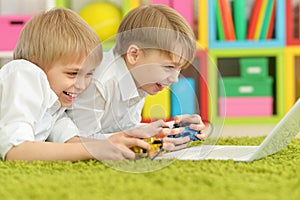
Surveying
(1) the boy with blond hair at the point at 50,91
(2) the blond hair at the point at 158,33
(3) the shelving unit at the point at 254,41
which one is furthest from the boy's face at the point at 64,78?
(3) the shelving unit at the point at 254,41

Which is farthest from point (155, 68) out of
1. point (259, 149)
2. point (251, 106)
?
point (251, 106)

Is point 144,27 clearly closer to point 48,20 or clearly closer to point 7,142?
point 48,20

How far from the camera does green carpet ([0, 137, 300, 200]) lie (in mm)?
827

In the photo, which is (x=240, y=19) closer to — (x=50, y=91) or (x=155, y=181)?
(x=50, y=91)

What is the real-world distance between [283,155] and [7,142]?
56 cm

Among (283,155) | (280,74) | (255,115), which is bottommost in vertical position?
(255,115)


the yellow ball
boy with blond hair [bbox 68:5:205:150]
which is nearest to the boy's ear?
boy with blond hair [bbox 68:5:205:150]

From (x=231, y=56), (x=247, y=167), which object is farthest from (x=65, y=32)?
(x=231, y=56)

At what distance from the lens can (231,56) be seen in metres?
2.62

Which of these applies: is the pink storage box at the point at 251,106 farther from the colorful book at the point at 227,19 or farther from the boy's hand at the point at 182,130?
the boy's hand at the point at 182,130

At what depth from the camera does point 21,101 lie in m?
1.19

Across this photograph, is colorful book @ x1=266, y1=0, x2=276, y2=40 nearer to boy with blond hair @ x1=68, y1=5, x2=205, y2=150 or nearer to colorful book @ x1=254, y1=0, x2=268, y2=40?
colorful book @ x1=254, y1=0, x2=268, y2=40

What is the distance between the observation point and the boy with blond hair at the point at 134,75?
115 cm

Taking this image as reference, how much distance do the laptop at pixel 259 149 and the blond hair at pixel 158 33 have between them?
0.18m
